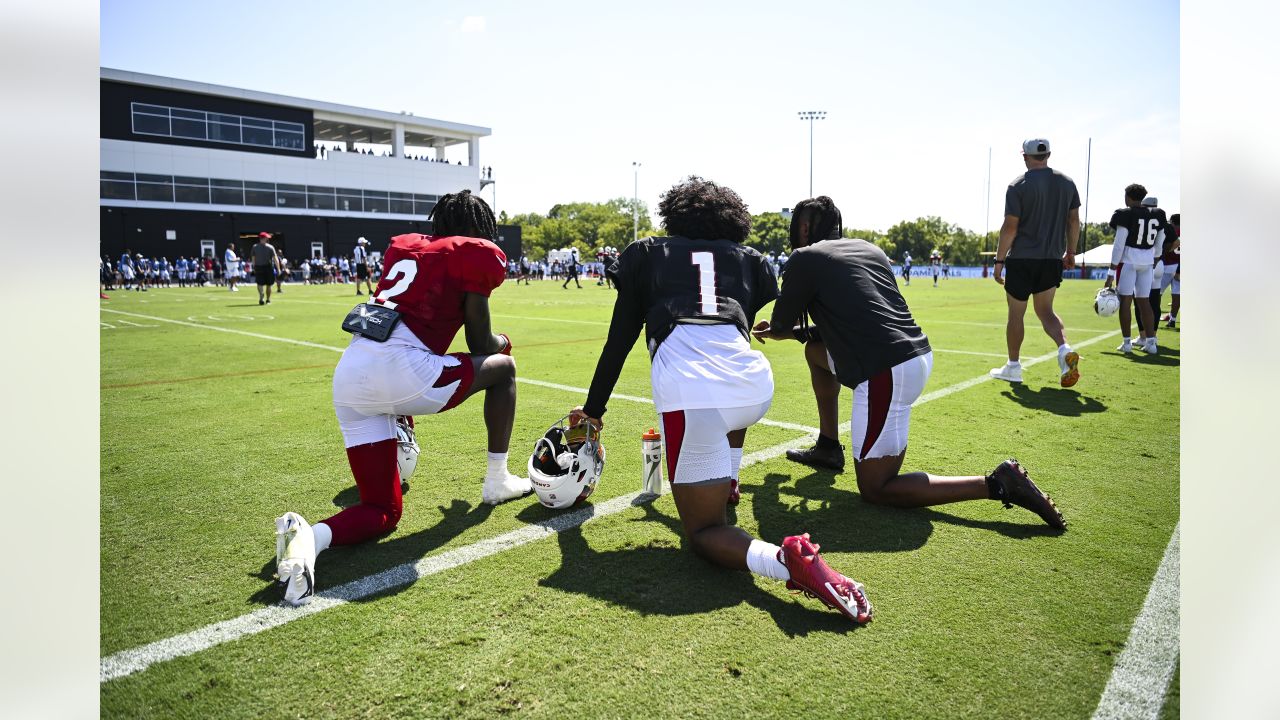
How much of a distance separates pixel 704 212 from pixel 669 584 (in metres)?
1.75

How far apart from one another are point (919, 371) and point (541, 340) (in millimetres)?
8998

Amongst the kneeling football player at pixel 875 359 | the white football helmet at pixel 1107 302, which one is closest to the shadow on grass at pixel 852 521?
the kneeling football player at pixel 875 359

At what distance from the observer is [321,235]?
5422 centimetres

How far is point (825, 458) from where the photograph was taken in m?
4.85

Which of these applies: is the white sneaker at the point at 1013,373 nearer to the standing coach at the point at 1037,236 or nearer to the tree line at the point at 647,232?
the standing coach at the point at 1037,236

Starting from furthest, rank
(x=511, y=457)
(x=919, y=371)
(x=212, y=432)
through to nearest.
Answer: (x=212, y=432) → (x=511, y=457) → (x=919, y=371)

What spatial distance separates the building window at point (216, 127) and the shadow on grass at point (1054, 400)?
5529 centimetres

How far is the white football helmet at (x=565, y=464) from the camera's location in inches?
154

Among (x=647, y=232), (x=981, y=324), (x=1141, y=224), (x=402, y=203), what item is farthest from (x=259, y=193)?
(x=647, y=232)

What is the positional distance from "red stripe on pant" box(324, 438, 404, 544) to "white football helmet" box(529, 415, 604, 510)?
29.0 inches

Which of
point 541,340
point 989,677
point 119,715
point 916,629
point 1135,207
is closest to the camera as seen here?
point 119,715
